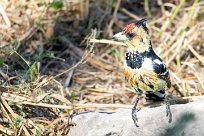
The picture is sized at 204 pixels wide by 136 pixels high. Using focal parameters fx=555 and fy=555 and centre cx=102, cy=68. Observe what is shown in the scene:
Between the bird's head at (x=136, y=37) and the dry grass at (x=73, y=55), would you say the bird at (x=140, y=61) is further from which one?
the dry grass at (x=73, y=55)

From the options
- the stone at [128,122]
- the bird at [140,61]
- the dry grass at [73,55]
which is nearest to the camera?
the stone at [128,122]

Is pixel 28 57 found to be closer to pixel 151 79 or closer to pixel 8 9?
pixel 8 9

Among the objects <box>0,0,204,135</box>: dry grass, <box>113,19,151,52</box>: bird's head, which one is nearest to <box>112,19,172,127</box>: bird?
<box>113,19,151,52</box>: bird's head

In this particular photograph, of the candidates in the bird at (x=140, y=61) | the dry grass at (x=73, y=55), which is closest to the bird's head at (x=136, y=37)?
the bird at (x=140, y=61)

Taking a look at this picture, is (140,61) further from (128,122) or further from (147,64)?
(128,122)

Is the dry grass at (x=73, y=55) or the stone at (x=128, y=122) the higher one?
the dry grass at (x=73, y=55)

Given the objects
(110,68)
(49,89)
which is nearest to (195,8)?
(110,68)

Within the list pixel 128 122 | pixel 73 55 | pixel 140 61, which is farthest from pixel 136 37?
pixel 73 55
